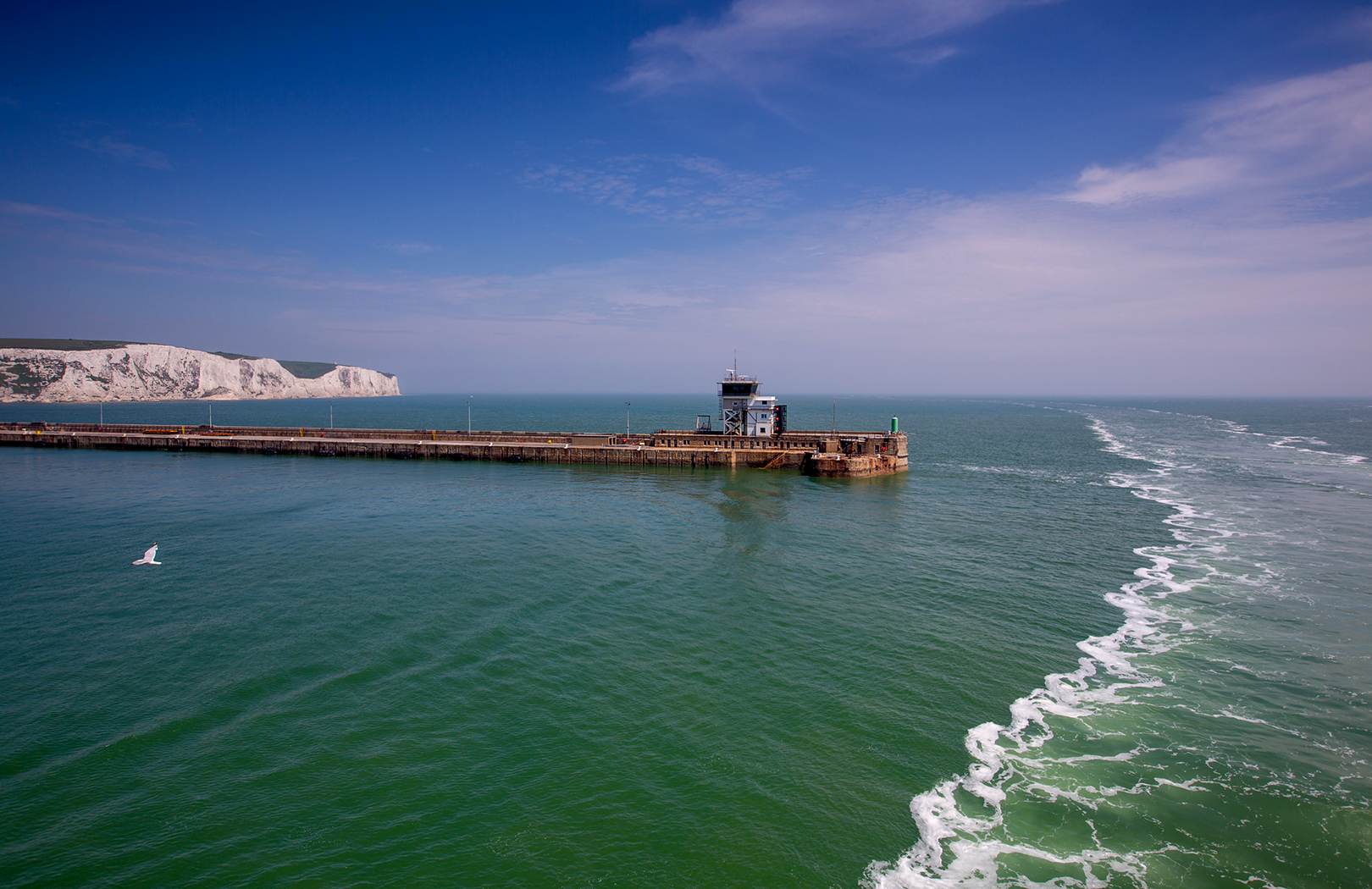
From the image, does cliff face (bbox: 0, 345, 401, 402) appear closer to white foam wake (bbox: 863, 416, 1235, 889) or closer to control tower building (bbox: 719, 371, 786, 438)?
control tower building (bbox: 719, 371, 786, 438)

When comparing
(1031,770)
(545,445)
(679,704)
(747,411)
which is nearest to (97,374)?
(545,445)

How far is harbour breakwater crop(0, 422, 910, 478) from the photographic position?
6234 cm

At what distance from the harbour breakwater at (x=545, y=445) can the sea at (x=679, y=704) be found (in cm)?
2623

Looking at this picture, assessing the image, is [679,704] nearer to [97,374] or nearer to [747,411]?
[747,411]

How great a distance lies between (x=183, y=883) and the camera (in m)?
10.5

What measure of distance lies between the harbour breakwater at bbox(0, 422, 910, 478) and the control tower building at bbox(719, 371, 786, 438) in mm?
1596

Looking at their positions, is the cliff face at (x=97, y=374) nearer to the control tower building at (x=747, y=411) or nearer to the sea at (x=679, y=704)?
the sea at (x=679, y=704)

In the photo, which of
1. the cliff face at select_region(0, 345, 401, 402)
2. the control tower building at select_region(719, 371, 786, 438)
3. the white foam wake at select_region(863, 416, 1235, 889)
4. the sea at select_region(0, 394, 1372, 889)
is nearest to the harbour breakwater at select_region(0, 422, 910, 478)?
the control tower building at select_region(719, 371, 786, 438)

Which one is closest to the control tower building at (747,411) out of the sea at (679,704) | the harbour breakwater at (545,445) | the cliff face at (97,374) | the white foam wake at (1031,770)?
the harbour breakwater at (545,445)

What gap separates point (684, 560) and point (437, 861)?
19.3m

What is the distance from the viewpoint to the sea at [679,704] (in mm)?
11391

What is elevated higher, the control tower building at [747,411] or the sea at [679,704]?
the control tower building at [747,411]

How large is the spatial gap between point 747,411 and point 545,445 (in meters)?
24.2

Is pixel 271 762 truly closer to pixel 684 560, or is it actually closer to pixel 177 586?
pixel 177 586
